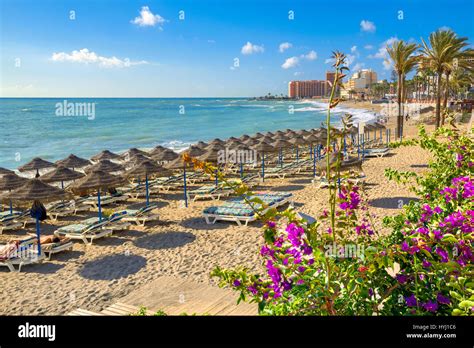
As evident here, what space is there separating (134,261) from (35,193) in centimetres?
328

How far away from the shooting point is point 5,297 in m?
7.26

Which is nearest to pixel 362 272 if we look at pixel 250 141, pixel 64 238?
pixel 64 238

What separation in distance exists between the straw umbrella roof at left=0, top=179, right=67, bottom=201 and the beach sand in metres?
1.39

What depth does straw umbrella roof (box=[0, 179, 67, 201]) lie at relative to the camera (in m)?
9.74

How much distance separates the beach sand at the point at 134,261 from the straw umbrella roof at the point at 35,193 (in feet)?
4.55

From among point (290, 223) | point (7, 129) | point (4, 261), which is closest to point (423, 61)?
point (4, 261)

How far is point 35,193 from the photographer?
984 centimetres

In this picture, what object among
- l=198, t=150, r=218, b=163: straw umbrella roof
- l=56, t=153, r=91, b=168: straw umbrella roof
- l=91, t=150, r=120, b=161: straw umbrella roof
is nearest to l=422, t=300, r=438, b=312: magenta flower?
l=198, t=150, r=218, b=163: straw umbrella roof

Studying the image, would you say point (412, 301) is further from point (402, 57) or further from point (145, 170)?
point (402, 57)

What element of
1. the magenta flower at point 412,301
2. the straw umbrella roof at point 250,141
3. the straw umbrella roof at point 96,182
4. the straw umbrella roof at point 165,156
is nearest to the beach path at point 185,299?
the magenta flower at point 412,301

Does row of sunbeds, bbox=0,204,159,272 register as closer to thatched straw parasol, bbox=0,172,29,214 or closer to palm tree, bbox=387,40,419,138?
thatched straw parasol, bbox=0,172,29,214
